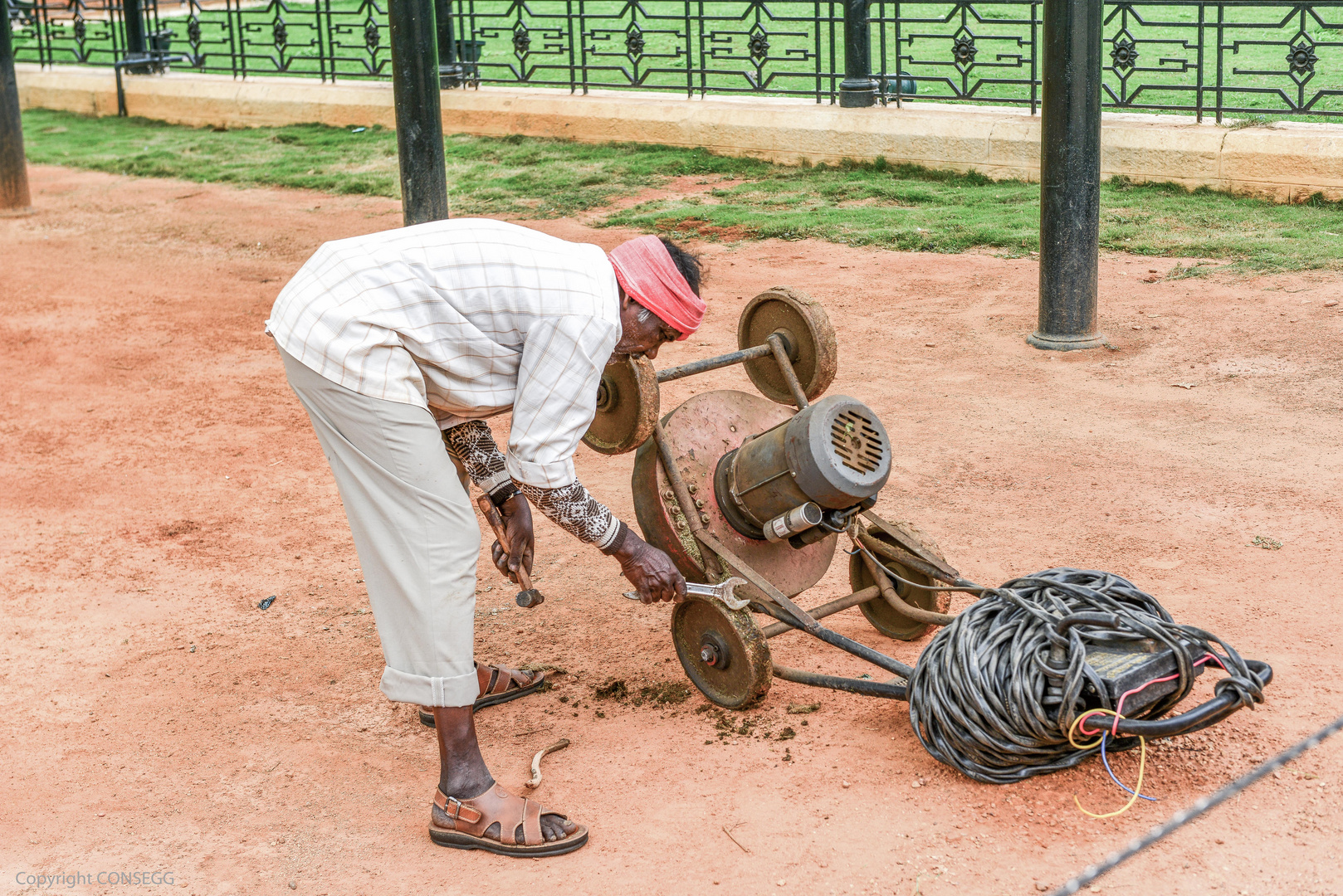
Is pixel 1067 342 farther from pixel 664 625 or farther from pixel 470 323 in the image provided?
pixel 470 323

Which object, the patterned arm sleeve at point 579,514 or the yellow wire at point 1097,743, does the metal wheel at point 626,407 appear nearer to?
the patterned arm sleeve at point 579,514

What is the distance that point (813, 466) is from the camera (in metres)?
3.37

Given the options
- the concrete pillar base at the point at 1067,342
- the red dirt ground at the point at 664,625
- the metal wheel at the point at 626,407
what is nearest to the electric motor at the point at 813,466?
the metal wheel at the point at 626,407

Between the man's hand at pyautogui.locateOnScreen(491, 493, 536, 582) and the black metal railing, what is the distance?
7641 millimetres

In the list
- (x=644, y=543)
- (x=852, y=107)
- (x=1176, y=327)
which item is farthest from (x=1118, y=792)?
(x=852, y=107)

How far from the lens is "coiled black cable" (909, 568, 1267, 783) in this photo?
9.30ft

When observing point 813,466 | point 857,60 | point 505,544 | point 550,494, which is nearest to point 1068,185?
point 813,466

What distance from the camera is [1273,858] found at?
9.08 feet

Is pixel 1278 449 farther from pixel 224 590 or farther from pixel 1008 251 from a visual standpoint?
pixel 224 590

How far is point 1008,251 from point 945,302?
45.6 inches

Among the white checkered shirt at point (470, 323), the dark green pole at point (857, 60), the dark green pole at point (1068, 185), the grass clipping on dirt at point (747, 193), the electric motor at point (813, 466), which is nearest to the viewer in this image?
the white checkered shirt at point (470, 323)

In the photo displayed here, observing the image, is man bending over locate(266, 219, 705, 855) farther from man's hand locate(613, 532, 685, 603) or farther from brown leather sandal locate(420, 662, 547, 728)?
brown leather sandal locate(420, 662, 547, 728)

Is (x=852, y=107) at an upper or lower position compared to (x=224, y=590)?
upper

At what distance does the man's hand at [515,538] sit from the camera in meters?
3.51
